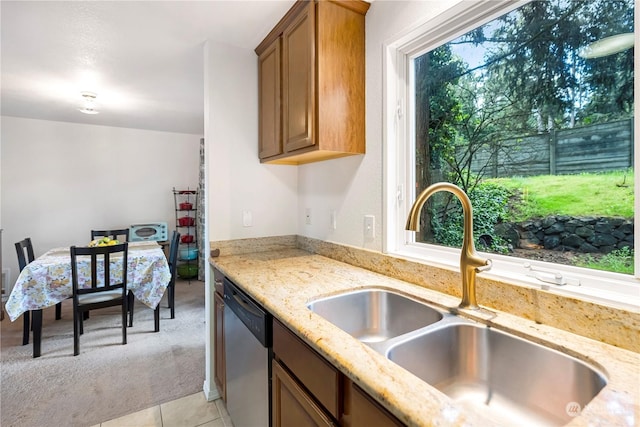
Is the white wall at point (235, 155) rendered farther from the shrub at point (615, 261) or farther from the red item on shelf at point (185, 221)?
the red item on shelf at point (185, 221)

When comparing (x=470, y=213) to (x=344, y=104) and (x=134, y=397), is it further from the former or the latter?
(x=134, y=397)

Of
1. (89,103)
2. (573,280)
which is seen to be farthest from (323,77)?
(89,103)

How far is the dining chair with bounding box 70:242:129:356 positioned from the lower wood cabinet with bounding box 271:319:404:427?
6.97ft

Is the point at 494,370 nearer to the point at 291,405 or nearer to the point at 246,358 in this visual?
the point at 291,405

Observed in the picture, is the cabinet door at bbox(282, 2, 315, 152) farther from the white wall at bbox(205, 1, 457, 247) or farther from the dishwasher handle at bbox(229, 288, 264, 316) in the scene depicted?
the dishwasher handle at bbox(229, 288, 264, 316)

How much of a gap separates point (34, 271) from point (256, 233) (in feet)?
6.24

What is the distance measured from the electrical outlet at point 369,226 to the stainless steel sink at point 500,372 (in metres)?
0.67

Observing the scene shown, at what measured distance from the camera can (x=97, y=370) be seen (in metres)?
2.23

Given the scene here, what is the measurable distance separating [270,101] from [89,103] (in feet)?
8.53

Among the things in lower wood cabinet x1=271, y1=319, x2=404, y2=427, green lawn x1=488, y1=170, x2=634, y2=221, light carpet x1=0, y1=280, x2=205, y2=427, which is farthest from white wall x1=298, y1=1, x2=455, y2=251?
light carpet x1=0, y1=280, x2=205, y2=427


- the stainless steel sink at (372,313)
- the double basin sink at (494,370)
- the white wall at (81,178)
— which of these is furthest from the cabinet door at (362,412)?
the white wall at (81,178)

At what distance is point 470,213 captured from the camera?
1016 mm

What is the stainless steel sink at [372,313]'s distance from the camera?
1.16 meters

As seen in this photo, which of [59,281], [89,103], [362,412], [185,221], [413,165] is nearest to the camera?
[362,412]
